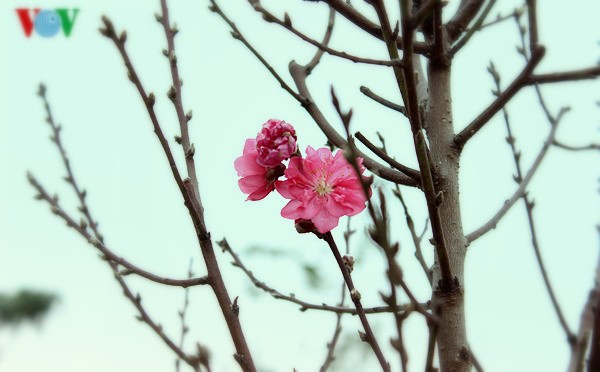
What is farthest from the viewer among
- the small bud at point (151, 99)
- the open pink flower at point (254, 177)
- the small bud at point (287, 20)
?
the open pink flower at point (254, 177)

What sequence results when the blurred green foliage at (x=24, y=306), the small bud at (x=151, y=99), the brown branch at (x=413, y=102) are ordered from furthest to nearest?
the blurred green foliage at (x=24, y=306), the small bud at (x=151, y=99), the brown branch at (x=413, y=102)

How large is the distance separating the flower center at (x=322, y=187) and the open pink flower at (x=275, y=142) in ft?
0.24

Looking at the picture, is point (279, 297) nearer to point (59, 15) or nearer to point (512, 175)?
point (512, 175)

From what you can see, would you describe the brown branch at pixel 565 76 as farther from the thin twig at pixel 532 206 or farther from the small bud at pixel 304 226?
the small bud at pixel 304 226

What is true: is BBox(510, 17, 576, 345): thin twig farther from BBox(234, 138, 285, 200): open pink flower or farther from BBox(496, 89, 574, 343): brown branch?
BBox(234, 138, 285, 200): open pink flower

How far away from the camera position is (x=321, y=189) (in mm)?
1117

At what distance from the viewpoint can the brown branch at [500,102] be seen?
93cm

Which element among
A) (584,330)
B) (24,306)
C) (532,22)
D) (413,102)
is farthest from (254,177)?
(24,306)

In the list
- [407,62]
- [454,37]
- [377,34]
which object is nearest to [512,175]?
[454,37]

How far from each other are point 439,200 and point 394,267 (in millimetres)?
278

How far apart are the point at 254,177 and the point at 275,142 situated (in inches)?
3.5

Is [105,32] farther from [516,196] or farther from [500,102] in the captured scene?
[516,196]

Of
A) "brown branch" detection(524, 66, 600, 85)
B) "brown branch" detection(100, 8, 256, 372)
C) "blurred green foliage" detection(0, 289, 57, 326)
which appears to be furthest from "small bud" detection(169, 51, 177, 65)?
"blurred green foliage" detection(0, 289, 57, 326)

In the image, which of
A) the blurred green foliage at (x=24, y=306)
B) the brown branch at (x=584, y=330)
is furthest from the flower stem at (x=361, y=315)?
the blurred green foliage at (x=24, y=306)
